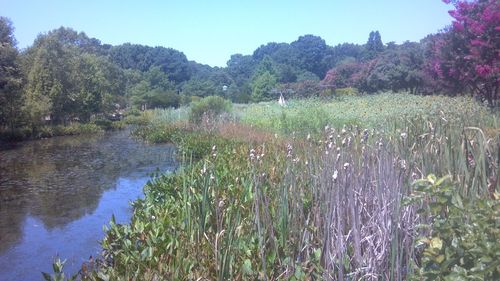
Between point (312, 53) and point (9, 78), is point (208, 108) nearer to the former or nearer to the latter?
point (9, 78)

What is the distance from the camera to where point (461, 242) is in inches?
53.7

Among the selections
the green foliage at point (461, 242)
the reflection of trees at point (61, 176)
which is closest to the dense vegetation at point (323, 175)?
the green foliage at point (461, 242)

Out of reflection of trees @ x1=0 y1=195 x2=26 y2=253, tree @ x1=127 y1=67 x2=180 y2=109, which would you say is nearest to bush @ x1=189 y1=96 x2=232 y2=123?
reflection of trees @ x1=0 y1=195 x2=26 y2=253

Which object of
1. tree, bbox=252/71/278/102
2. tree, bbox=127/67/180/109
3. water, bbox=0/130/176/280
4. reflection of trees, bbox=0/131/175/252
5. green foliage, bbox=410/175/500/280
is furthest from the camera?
tree, bbox=252/71/278/102

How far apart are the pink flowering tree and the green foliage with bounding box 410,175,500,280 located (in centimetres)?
883

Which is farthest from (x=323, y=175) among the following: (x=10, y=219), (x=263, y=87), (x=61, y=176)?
(x=263, y=87)

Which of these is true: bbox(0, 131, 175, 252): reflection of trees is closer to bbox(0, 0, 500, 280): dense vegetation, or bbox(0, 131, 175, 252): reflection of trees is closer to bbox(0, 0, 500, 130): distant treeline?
bbox(0, 0, 500, 280): dense vegetation

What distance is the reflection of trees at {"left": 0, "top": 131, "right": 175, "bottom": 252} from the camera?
5918 mm

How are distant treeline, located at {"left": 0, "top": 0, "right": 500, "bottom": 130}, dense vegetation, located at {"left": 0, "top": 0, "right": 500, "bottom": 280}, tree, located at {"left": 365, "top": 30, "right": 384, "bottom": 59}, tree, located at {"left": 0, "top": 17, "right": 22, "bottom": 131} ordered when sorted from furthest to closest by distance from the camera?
1. tree, located at {"left": 365, "top": 30, "right": 384, "bottom": 59}
2. tree, located at {"left": 0, "top": 17, "right": 22, "bottom": 131}
3. distant treeline, located at {"left": 0, "top": 0, "right": 500, "bottom": 130}
4. dense vegetation, located at {"left": 0, "top": 0, "right": 500, "bottom": 280}

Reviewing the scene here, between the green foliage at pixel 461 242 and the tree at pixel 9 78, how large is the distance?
50.0 feet

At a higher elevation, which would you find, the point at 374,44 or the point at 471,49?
the point at 374,44

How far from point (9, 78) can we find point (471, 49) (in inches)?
528

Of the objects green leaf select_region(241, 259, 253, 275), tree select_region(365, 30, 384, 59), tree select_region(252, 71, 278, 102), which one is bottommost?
green leaf select_region(241, 259, 253, 275)

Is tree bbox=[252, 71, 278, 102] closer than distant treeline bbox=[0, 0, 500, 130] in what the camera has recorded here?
No
